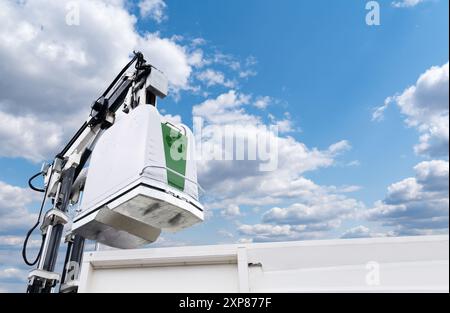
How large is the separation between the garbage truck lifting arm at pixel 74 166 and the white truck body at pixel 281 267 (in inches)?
76.9

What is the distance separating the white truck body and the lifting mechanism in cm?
63

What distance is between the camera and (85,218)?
9.34ft

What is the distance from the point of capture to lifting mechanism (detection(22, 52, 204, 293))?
2.51 m

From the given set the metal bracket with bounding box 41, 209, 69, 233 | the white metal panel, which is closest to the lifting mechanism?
A: the metal bracket with bounding box 41, 209, 69, 233

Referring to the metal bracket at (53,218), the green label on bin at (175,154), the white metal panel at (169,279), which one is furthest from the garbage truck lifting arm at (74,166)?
the white metal panel at (169,279)

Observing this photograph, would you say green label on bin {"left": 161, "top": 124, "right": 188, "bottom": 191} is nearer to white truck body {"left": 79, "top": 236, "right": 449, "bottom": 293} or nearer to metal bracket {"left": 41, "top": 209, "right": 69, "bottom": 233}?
white truck body {"left": 79, "top": 236, "right": 449, "bottom": 293}

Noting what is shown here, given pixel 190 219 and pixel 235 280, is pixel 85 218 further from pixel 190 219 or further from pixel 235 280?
pixel 235 280

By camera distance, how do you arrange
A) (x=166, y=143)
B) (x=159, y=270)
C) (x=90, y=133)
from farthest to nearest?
(x=90, y=133) → (x=166, y=143) → (x=159, y=270)

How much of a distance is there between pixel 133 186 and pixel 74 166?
2.60 meters

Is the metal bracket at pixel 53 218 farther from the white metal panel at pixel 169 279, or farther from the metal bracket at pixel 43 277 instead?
the white metal panel at pixel 169 279

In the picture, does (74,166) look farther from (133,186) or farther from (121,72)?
(133,186)
